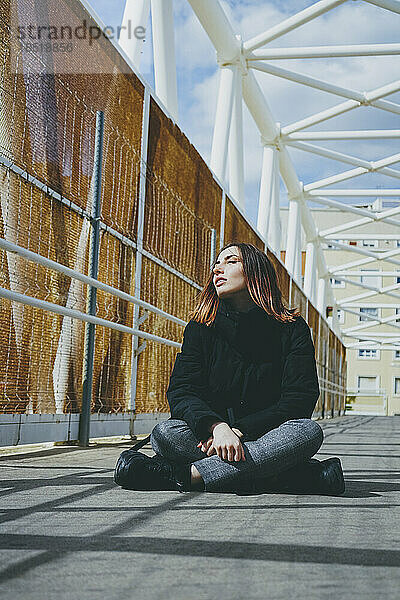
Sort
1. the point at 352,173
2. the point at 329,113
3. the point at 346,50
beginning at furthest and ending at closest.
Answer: the point at 352,173
the point at 329,113
the point at 346,50

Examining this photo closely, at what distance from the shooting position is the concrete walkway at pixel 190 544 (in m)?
1.46

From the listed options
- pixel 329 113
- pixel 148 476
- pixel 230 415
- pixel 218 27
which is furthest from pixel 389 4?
pixel 148 476

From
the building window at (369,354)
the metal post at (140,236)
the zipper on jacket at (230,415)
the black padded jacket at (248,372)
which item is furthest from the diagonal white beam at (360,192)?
the building window at (369,354)

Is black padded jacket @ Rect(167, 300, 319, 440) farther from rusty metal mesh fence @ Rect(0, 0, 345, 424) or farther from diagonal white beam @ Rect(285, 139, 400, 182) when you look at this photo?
diagonal white beam @ Rect(285, 139, 400, 182)

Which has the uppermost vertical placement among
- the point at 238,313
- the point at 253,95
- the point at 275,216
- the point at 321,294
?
the point at 253,95

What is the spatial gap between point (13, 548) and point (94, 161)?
3943 mm

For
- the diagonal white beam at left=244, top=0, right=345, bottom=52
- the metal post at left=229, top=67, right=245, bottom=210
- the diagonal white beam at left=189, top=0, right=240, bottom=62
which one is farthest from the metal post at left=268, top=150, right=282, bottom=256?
the diagonal white beam at left=244, top=0, right=345, bottom=52

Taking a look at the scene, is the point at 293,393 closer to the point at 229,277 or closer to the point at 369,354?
the point at 229,277

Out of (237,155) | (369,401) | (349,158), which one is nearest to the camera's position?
(237,155)

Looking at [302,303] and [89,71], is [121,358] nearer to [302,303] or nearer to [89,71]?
[89,71]

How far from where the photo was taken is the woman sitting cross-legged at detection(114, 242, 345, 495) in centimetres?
297

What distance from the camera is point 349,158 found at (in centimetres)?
1839

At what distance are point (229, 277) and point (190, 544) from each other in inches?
61.8

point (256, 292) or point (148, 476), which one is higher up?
point (256, 292)
